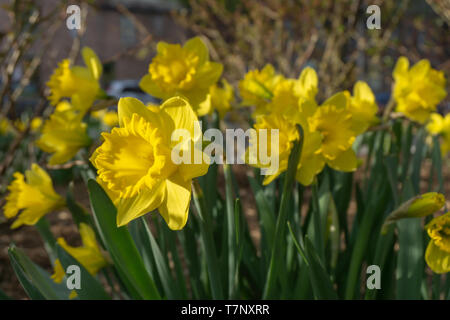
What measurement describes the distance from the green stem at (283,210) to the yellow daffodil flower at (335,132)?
0.43ft

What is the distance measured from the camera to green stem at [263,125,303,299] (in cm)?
87

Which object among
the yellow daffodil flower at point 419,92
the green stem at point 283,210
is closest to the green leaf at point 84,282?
the green stem at point 283,210

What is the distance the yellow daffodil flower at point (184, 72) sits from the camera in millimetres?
1101

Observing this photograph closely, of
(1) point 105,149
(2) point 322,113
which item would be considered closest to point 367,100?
(2) point 322,113

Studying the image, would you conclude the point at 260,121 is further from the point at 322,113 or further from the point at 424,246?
the point at 424,246

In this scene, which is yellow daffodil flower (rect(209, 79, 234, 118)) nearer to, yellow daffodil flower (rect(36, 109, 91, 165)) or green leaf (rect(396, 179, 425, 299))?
yellow daffodil flower (rect(36, 109, 91, 165))

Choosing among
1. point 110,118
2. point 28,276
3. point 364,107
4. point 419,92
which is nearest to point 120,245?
point 28,276

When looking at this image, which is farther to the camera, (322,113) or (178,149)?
(322,113)

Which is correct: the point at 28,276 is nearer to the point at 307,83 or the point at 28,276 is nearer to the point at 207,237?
the point at 207,237

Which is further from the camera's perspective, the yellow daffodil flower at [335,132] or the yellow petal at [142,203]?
the yellow daffodil flower at [335,132]

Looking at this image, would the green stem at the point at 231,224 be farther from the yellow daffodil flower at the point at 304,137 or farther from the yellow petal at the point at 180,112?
the yellow petal at the point at 180,112

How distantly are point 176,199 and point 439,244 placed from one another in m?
0.52
